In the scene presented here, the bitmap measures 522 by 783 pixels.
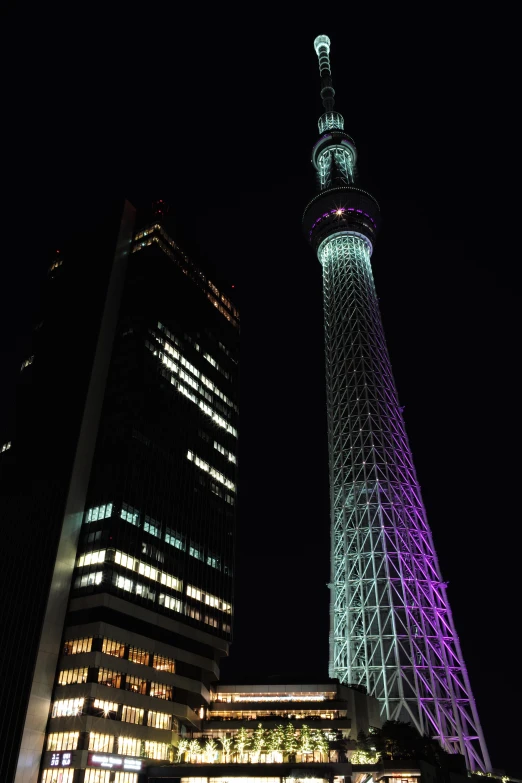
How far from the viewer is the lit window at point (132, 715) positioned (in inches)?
3391

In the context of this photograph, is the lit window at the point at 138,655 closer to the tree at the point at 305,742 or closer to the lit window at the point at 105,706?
the lit window at the point at 105,706

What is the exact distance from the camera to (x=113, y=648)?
Answer: 88.1 metres

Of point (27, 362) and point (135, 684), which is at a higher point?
point (27, 362)

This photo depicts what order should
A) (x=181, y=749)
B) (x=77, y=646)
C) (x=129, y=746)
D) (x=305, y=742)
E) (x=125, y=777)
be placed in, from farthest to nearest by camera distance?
(x=181, y=749), (x=305, y=742), (x=77, y=646), (x=129, y=746), (x=125, y=777)

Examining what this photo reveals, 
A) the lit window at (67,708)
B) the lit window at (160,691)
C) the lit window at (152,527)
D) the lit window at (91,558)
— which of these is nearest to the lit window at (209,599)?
the lit window at (152,527)

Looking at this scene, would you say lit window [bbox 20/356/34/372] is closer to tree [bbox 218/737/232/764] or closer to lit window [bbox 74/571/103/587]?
lit window [bbox 74/571/103/587]

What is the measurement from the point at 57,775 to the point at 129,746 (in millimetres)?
10186

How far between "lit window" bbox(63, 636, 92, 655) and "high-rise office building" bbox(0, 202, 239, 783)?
1.08ft

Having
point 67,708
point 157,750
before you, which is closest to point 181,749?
point 157,750

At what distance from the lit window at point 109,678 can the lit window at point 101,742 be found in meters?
5.90

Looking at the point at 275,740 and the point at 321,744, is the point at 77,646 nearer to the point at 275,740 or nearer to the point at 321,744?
the point at 275,740

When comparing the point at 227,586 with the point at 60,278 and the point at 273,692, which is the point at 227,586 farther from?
the point at 60,278

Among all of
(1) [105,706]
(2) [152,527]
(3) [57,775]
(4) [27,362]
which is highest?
(4) [27,362]

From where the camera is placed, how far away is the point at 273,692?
4144 inches
